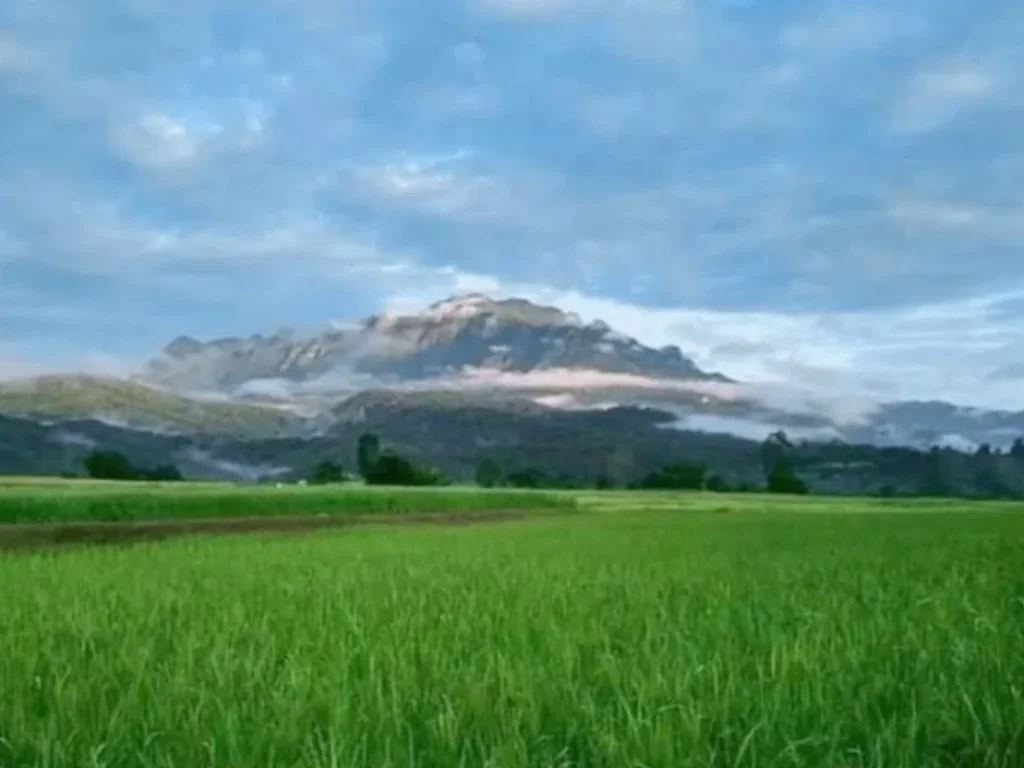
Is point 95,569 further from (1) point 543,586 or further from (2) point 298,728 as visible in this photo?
(2) point 298,728

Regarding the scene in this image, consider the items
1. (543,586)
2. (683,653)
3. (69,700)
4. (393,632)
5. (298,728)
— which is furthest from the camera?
(543,586)

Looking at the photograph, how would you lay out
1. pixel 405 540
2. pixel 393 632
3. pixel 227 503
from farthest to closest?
pixel 227 503 < pixel 405 540 < pixel 393 632

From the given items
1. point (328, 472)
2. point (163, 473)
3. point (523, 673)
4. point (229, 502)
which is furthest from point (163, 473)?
point (523, 673)

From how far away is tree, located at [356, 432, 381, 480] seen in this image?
206 ft

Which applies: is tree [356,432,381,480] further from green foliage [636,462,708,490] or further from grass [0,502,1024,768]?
grass [0,502,1024,768]

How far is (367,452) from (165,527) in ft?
138

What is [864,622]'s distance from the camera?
5.87m

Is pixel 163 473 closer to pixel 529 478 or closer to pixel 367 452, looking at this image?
pixel 367 452

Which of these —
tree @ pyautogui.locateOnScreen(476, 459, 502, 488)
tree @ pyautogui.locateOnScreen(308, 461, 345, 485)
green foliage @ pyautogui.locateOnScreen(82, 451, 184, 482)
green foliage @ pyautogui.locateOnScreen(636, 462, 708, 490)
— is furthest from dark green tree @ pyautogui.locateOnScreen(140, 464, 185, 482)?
green foliage @ pyautogui.locateOnScreen(636, 462, 708, 490)

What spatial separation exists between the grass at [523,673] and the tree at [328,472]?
52.2 m

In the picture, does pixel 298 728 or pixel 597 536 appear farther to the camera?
pixel 597 536

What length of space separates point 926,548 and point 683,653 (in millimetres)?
10976

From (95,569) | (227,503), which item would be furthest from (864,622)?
(227,503)

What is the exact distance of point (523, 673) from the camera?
164 inches
